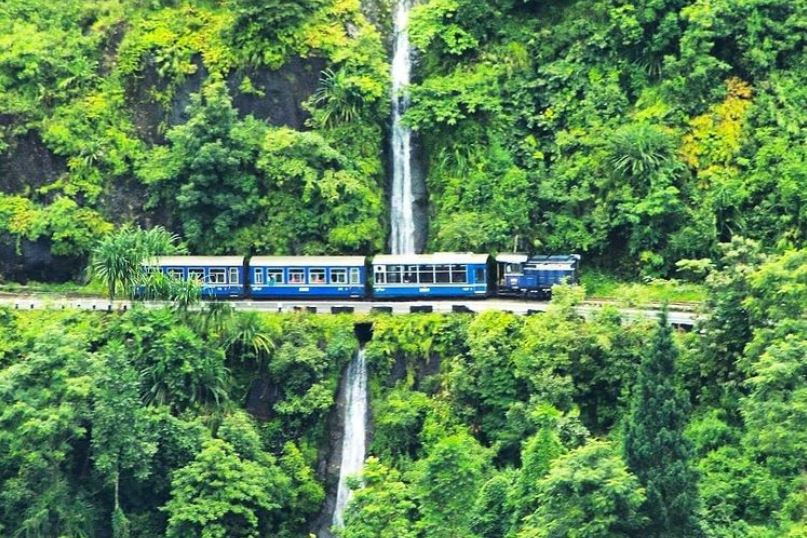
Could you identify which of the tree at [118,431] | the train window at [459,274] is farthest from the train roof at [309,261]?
the tree at [118,431]

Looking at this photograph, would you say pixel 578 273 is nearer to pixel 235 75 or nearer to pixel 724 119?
pixel 724 119

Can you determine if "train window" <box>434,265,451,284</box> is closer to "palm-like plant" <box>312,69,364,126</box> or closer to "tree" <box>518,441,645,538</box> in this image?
"palm-like plant" <box>312,69,364,126</box>

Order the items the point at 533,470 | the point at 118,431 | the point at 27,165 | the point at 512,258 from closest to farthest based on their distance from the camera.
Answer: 1. the point at 533,470
2. the point at 118,431
3. the point at 512,258
4. the point at 27,165

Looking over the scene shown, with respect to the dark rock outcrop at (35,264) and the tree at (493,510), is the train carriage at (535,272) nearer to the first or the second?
the tree at (493,510)

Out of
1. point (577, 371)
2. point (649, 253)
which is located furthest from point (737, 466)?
point (649, 253)

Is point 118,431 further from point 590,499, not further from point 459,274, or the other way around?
point 590,499

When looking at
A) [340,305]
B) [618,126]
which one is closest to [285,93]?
[340,305]
